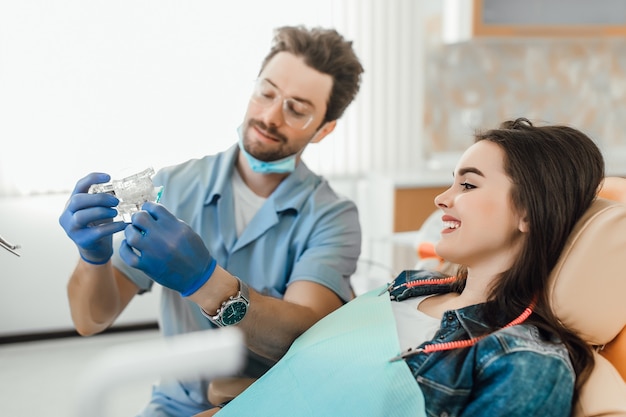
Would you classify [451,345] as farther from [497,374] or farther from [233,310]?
[233,310]

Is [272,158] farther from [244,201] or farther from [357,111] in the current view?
[357,111]

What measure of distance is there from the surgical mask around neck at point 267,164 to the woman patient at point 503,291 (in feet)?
1.19

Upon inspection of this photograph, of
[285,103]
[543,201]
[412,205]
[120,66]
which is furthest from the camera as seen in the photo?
[412,205]

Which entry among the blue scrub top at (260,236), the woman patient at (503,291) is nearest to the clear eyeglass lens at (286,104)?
the blue scrub top at (260,236)

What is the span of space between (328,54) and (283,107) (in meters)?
0.17

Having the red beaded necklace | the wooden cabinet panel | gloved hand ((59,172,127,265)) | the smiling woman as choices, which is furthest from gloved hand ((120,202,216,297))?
the wooden cabinet panel

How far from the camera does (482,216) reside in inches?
42.9

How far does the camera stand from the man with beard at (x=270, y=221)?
1218 mm

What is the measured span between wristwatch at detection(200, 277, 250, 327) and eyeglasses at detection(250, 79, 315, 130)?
1.30 feet

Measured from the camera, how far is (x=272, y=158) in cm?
140

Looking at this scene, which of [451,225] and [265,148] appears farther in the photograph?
[265,148]

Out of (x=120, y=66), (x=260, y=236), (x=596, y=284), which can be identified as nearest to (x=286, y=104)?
(x=260, y=236)

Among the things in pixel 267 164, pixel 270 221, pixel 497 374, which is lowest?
pixel 497 374

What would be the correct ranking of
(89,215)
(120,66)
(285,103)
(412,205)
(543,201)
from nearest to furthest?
(89,215) < (543,201) < (285,103) < (120,66) < (412,205)
